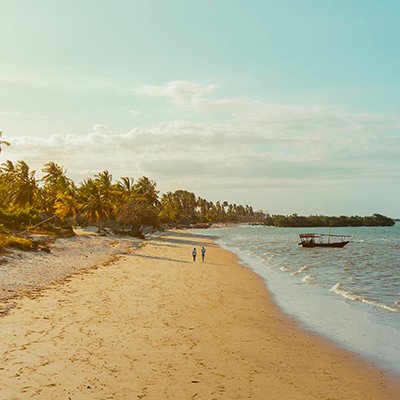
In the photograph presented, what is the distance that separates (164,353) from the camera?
12.6 m

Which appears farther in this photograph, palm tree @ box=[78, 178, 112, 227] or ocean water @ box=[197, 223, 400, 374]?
palm tree @ box=[78, 178, 112, 227]

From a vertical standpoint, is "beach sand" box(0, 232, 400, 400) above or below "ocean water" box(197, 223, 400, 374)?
above

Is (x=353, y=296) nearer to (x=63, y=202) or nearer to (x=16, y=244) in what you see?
(x=16, y=244)

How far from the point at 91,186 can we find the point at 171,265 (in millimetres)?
45055

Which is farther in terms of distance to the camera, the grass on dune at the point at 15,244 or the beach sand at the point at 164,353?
the grass on dune at the point at 15,244

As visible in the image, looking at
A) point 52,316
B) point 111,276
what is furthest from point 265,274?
point 52,316

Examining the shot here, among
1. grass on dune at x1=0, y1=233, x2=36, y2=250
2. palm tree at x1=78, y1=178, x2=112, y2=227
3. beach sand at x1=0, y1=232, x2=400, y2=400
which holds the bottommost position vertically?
beach sand at x1=0, y1=232, x2=400, y2=400

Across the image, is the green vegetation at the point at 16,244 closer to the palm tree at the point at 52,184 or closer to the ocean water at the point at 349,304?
the ocean water at the point at 349,304

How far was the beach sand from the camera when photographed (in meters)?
9.98

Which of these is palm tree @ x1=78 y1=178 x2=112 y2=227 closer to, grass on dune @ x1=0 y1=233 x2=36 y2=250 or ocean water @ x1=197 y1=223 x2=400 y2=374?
grass on dune @ x1=0 y1=233 x2=36 y2=250

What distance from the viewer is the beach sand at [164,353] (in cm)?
998

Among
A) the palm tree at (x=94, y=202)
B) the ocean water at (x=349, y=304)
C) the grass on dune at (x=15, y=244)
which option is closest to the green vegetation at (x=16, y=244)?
the grass on dune at (x=15, y=244)

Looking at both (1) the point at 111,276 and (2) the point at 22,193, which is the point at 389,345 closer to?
(1) the point at 111,276

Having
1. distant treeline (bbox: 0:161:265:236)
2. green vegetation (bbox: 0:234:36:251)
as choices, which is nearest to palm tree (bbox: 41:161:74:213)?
distant treeline (bbox: 0:161:265:236)
